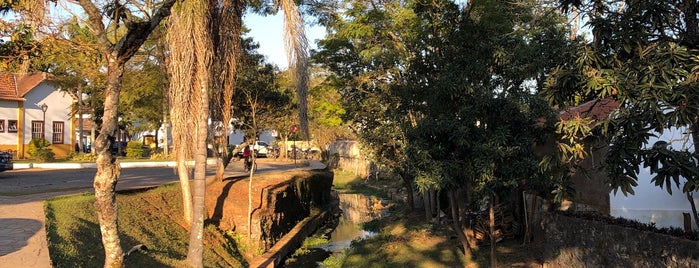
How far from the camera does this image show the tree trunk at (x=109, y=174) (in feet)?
21.2

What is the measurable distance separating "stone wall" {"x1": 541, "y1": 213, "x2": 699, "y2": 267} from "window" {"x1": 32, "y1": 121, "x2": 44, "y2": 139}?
34807mm

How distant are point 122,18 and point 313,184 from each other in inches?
601

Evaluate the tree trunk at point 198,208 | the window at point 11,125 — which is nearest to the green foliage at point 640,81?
the tree trunk at point 198,208

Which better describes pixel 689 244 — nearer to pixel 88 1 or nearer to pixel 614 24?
pixel 614 24

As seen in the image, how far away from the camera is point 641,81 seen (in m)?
4.00

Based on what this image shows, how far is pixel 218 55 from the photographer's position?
34.7ft

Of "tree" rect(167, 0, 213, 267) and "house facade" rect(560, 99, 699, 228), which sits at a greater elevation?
"tree" rect(167, 0, 213, 267)

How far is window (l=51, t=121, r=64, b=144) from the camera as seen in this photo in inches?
1425

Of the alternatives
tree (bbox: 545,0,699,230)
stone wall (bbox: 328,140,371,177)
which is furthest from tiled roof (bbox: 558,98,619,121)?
stone wall (bbox: 328,140,371,177)

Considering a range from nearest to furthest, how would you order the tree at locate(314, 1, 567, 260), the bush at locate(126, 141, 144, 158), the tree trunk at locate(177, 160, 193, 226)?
the tree at locate(314, 1, 567, 260)
the tree trunk at locate(177, 160, 193, 226)
the bush at locate(126, 141, 144, 158)

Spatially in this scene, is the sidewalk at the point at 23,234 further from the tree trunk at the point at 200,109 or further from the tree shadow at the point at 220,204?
the tree shadow at the point at 220,204

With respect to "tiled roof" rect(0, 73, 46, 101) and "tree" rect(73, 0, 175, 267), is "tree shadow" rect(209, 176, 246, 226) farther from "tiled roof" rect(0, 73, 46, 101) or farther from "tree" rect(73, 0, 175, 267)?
"tiled roof" rect(0, 73, 46, 101)

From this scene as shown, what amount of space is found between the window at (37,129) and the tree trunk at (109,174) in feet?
109

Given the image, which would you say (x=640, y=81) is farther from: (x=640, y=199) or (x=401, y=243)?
(x=401, y=243)
